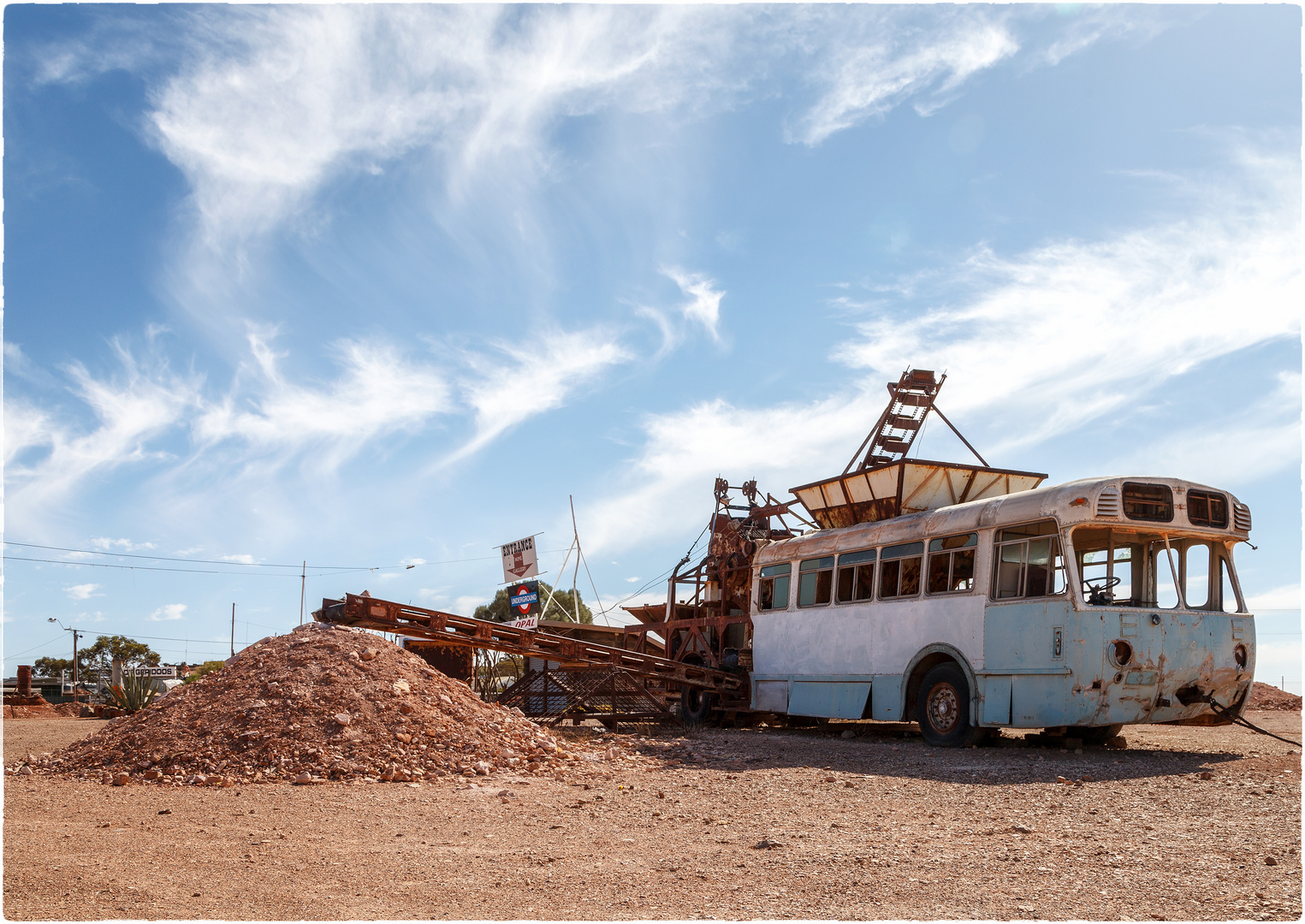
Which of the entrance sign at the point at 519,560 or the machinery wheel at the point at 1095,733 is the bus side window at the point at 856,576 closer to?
the machinery wheel at the point at 1095,733

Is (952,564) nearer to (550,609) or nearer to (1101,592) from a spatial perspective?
(1101,592)

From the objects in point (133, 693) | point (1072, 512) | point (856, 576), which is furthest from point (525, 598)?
point (1072, 512)

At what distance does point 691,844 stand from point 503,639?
10.8m

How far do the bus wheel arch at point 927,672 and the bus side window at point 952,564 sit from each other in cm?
79

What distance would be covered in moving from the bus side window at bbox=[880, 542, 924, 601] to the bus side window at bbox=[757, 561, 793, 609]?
2609 mm

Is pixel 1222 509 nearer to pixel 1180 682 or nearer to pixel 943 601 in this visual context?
pixel 1180 682

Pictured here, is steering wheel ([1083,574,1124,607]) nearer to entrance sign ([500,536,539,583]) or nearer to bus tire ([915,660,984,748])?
bus tire ([915,660,984,748])

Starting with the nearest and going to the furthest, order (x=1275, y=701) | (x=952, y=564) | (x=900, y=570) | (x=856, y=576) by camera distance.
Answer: (x=952, y=564), (x=900, y=570), (x=856, y=576), (x=1275, y=701)

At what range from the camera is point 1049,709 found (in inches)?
460

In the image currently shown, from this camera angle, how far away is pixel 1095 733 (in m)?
13.7

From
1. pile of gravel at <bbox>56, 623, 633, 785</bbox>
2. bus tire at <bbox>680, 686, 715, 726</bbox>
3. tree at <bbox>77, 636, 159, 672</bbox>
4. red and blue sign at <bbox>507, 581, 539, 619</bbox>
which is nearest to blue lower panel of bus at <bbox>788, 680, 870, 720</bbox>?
bus tire at <bbox>680, 686, 715, 726</bbox>

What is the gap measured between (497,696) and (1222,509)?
12.5 metres

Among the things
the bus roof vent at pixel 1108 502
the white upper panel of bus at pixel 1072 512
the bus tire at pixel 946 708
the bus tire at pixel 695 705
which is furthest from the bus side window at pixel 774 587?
the bus roof vent at pixel 1108 502

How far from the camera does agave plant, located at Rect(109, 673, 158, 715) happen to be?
23.3m
